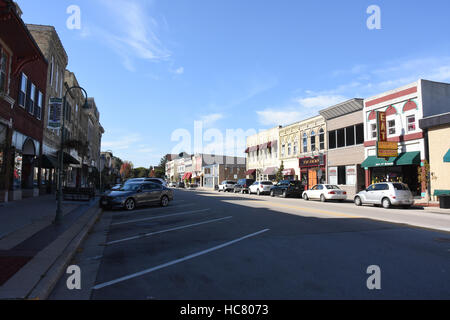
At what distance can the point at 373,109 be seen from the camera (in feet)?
96.2

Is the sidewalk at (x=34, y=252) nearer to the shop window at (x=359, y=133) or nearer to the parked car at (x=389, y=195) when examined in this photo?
the parked car at (x=389, y=195)

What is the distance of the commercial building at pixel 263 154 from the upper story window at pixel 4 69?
3414 cm

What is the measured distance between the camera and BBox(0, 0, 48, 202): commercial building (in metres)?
15.1

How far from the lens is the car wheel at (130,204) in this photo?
684 inches

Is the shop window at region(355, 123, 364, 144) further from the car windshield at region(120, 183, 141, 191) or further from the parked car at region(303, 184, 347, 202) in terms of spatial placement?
the car windshield at region(120, 183, 141, 191)

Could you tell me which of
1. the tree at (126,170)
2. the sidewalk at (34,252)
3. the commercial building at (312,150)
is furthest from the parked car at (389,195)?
the tree at (126,170)

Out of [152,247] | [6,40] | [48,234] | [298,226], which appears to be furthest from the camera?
[6,40]

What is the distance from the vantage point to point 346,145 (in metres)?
32.6

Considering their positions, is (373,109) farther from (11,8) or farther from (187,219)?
(11,8)

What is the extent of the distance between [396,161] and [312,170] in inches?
488

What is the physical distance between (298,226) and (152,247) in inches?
201

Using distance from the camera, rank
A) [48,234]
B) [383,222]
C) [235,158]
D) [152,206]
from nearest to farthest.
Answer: [48,234], [383,222], [152,206], [235,158]

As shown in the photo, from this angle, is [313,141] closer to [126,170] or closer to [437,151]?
[437,151]

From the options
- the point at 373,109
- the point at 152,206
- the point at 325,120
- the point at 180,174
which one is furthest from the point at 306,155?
the point at 180,174
